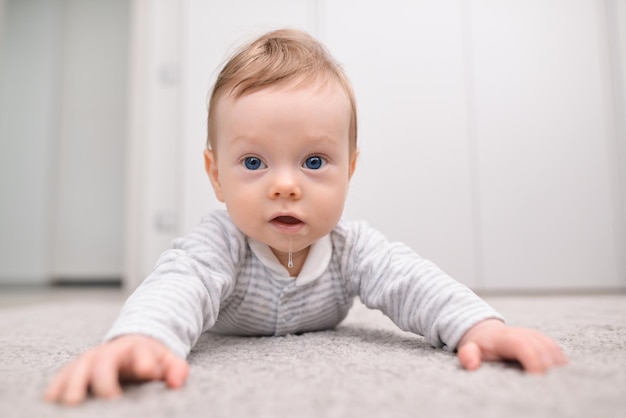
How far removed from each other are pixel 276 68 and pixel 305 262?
10.7 inches

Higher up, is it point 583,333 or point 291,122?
point 291,122

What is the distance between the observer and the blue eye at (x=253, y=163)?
636 mm

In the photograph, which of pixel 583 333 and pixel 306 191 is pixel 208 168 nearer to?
pixel 306 191

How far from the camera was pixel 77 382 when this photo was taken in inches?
15.5

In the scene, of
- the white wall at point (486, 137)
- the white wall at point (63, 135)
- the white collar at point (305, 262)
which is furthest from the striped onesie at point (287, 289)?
the white wall at point (63, 135)

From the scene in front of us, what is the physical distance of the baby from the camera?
0.51m

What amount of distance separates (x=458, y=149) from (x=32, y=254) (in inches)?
83.6

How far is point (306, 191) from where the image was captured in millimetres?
627

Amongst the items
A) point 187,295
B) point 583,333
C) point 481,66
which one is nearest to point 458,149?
point 481,66

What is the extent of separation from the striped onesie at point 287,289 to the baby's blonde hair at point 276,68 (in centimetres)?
15

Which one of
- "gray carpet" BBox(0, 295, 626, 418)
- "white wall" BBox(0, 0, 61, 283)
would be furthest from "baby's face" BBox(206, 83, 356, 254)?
"white wall" BBox(0, 0, 61, 283)

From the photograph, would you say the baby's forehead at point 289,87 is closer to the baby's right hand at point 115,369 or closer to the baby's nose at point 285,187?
the baby's nose at point 285,187

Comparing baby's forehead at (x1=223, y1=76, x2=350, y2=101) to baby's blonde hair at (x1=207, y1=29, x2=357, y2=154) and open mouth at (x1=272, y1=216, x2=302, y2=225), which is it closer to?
baby's blonde hair at (x1=207, y1=29, x2=357, y2=154)

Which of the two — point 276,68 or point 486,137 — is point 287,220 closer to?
point 276,68
